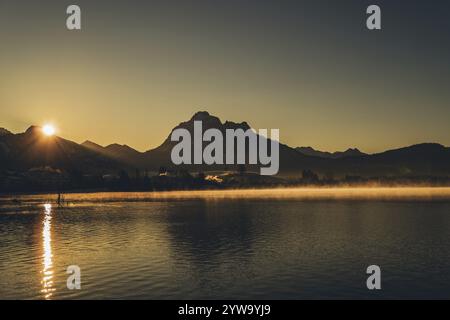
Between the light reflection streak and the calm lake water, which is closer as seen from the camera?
the calm lake water

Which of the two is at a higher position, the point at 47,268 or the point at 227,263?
the point at 47,268

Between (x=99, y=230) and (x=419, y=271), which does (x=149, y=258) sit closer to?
(x=419, y=271)

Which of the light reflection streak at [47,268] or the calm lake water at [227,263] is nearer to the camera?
the calm lake water at [227,263]

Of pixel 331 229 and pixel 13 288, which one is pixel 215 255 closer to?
pixel 13 288

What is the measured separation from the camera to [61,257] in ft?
252

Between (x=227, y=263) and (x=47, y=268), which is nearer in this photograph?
(x=47, y=268)

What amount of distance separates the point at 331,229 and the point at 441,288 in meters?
67.2
